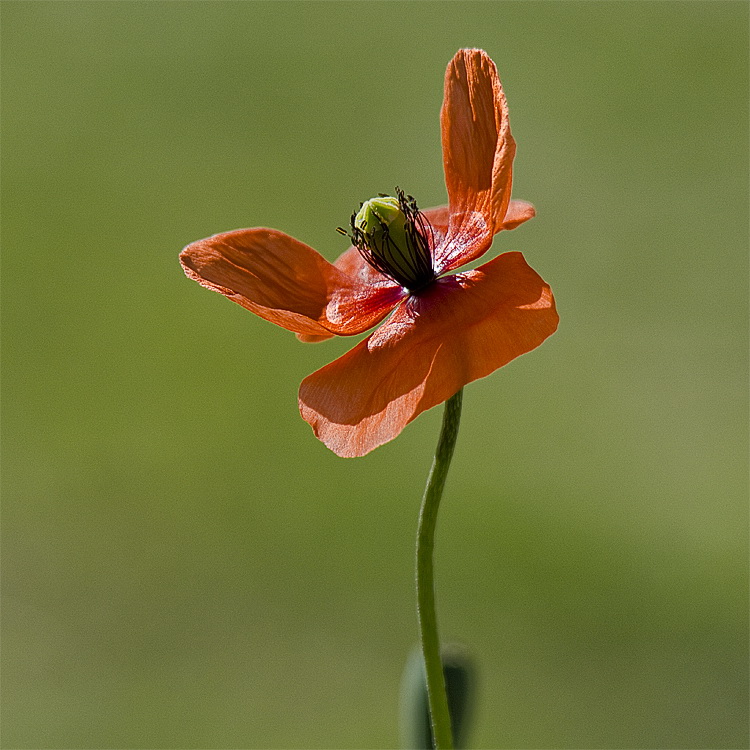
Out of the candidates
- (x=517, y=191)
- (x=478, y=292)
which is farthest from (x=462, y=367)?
(x=517, y=191)

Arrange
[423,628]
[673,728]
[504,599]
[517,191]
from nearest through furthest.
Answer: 1. [423,628]
2. [673,728]
3. [504,599]
4. [517,191]

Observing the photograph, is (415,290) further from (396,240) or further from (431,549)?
(431,549)

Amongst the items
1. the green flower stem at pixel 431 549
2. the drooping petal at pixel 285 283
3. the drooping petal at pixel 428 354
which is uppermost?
the drooping petal at pixel 285 283

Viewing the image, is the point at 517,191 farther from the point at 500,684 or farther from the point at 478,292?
the point at 478,292

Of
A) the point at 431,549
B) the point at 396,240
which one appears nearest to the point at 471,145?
the point at 396,240

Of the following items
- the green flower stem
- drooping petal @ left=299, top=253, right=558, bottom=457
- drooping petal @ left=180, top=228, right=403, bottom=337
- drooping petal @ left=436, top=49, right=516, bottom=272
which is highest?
drooping petal @ left=436, top=49, right=516, bottom=272

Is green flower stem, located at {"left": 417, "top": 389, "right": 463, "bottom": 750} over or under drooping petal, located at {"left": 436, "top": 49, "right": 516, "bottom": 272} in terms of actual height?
under
